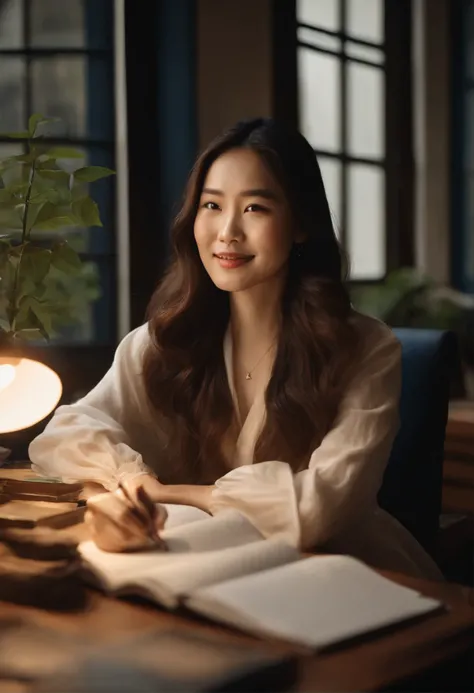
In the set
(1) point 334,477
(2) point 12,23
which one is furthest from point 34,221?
(2) point 12,23

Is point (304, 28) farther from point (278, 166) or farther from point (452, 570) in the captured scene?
point (452, 570)

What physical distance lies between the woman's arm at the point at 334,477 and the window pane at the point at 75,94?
1.52 metres

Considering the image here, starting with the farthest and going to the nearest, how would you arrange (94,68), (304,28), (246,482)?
(304,28) → (94,68) → (246,482)

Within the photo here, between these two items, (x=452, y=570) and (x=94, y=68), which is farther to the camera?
(x=94, y=68)

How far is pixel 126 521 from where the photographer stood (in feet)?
3.94

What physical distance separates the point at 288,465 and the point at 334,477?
0.09m

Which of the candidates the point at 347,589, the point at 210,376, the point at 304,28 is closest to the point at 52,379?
the point at 210,376

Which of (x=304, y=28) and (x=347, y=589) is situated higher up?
(x=304, y=28)

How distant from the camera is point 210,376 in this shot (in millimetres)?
1761

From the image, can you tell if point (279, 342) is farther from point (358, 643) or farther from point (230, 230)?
point (358, 643)

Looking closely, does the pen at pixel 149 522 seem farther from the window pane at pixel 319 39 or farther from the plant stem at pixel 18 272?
the window pane at pixel 319 39

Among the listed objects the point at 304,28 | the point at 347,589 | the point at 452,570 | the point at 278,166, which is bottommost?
the point at 452,570

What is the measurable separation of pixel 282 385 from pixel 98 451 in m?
0.36

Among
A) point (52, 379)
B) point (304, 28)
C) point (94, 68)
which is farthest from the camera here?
point (304, 28)
